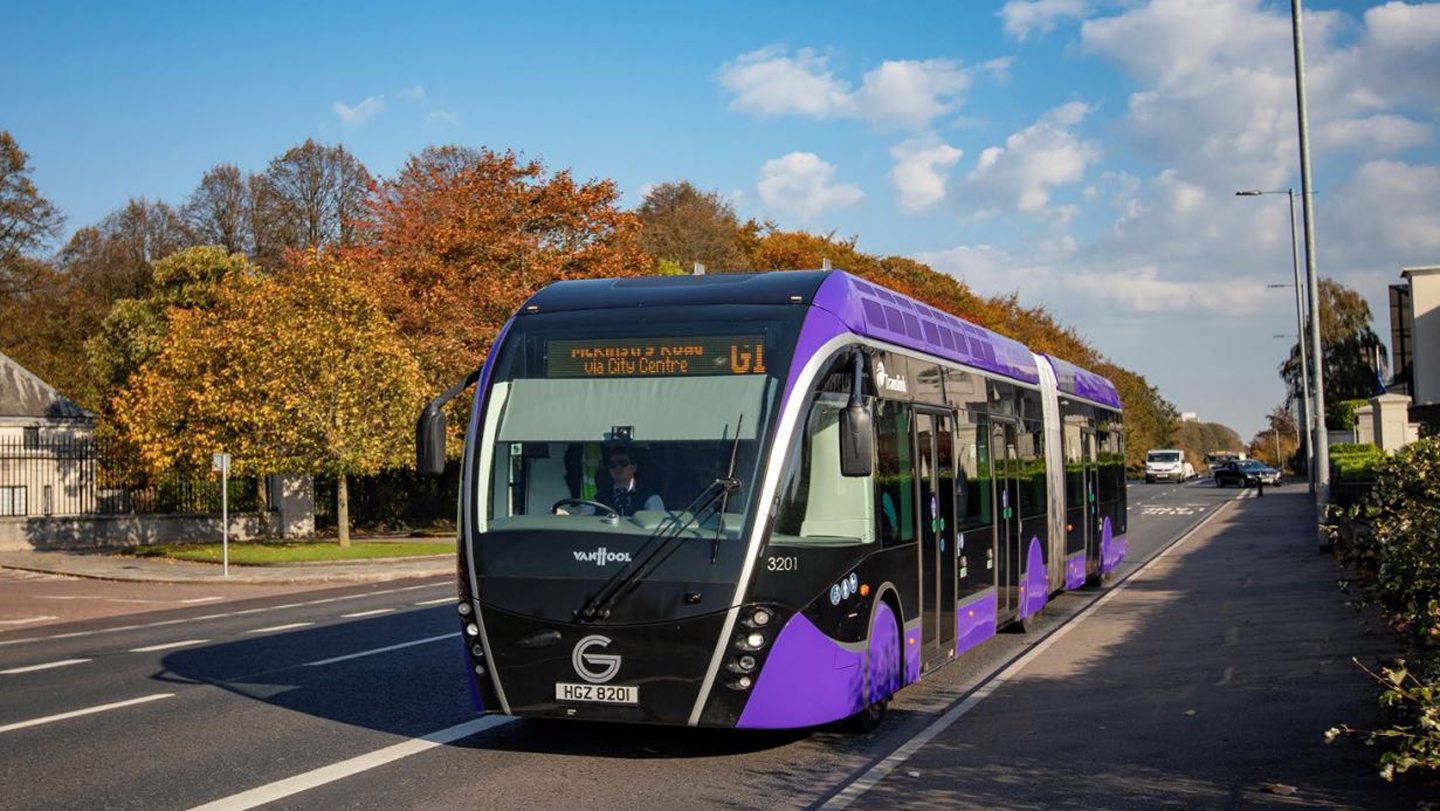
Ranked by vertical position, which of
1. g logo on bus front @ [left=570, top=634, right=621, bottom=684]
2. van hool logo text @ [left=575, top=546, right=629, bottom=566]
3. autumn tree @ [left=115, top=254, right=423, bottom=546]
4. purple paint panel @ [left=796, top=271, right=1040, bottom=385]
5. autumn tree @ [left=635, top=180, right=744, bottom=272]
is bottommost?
g logo on bus front @ [left=570, top=634, right=621, bottom=684]

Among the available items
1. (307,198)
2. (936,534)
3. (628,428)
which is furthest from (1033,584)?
(307,198)

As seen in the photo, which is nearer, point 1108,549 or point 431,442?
point 431,442

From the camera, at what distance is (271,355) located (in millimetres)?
33438

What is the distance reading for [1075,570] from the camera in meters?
18.5

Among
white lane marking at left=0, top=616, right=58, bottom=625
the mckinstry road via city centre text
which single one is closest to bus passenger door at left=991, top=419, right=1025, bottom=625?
the mckinstry road via city centre text

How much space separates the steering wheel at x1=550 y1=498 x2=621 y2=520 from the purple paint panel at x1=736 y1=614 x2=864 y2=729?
1218 mm

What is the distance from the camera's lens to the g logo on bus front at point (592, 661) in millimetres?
8305

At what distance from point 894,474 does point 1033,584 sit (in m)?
5.74

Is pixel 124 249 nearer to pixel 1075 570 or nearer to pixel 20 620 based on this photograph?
pixel 20 620

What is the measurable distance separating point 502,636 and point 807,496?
1.98 metres

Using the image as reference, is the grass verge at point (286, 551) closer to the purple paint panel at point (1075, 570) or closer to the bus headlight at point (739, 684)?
the purple paint panel at point (1075, 570)

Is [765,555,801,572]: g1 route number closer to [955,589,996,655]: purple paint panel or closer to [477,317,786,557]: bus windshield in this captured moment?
[477,317,786,557]: bus windshield

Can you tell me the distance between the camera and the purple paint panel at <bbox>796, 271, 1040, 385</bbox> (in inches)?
381

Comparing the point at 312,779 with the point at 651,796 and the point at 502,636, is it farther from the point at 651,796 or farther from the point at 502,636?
the point at 651,796
